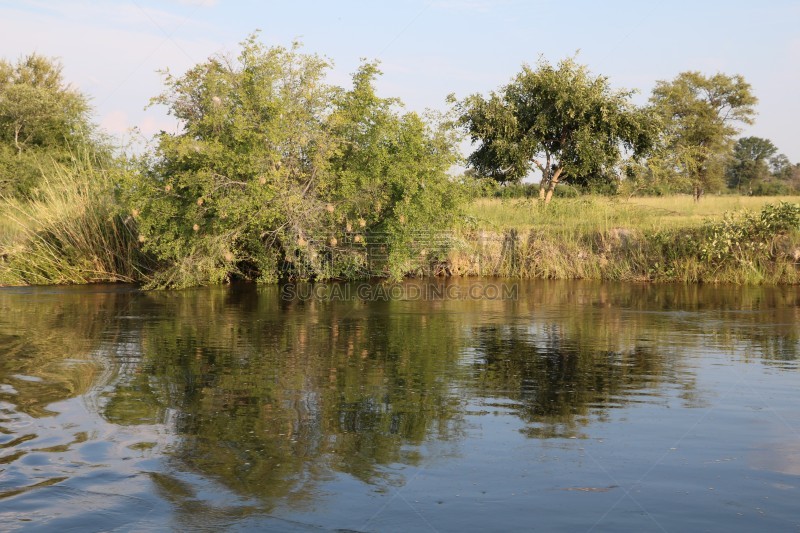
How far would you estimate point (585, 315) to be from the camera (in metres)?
16.1

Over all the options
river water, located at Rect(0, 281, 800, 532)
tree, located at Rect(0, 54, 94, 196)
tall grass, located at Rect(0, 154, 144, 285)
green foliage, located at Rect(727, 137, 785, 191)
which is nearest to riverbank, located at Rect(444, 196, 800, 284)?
river water, located at Rect(0, 281, 800, 532)

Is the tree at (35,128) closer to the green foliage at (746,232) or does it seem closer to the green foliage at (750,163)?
the green foliage at (746,232)

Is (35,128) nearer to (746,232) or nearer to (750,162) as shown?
(746,232)

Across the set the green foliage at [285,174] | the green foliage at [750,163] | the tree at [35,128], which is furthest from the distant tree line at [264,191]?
the green foliage at [750,163]

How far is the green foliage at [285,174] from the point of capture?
65.2ft

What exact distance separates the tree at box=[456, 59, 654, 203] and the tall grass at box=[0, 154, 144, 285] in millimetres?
14574

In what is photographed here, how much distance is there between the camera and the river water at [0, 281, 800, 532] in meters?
5.61

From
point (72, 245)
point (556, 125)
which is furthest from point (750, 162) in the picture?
point (72, 245)

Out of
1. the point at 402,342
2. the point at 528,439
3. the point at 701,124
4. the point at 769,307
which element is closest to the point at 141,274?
the point at 402,342

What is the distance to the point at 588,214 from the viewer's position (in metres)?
25.7

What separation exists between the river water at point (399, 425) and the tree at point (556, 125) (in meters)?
16.7

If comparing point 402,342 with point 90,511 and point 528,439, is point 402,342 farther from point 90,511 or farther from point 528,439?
point 90,511

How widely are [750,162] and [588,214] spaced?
5183 cm

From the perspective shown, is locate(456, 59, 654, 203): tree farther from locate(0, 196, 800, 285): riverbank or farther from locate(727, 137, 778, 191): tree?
locate(727, 137, 778, 191): tree
